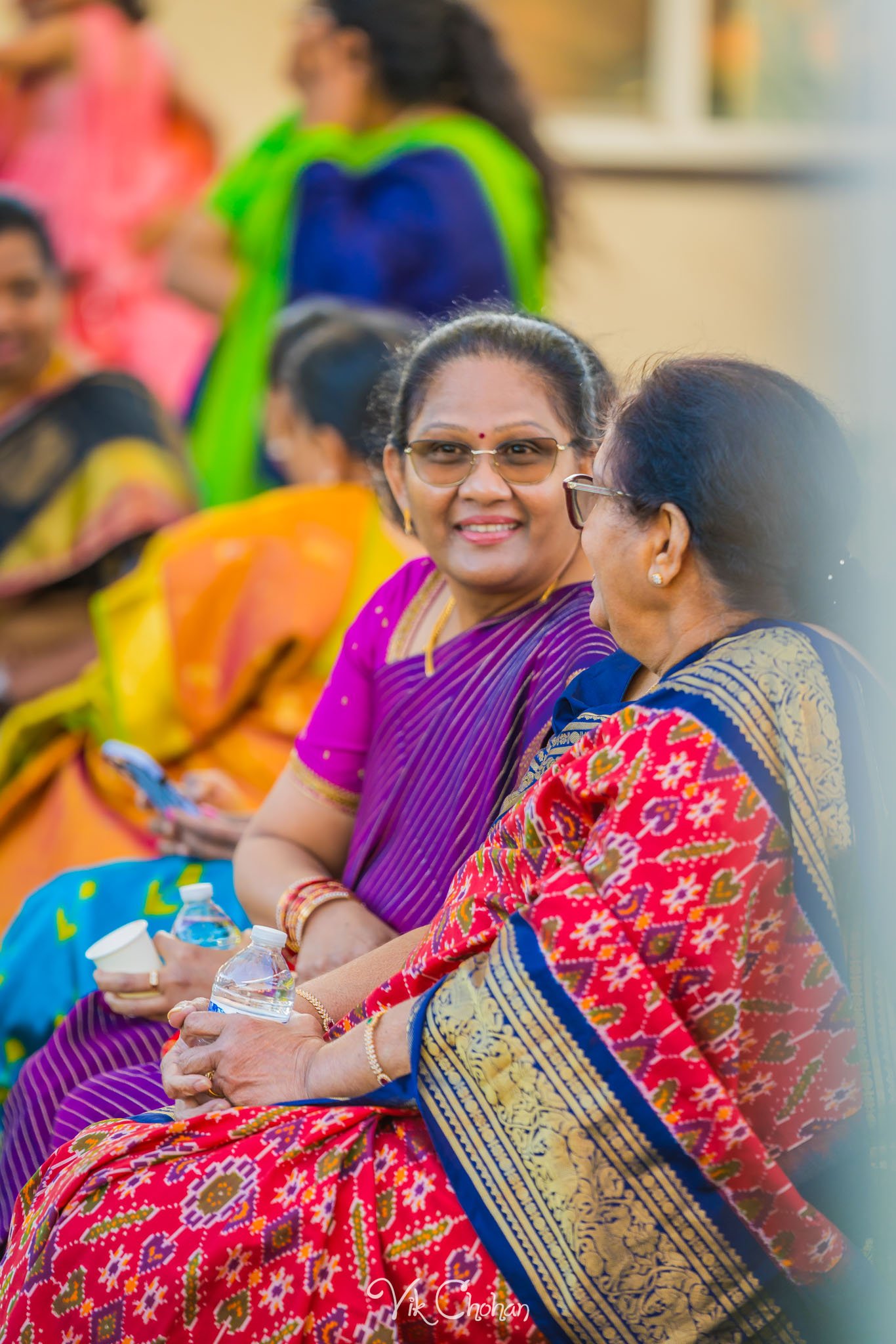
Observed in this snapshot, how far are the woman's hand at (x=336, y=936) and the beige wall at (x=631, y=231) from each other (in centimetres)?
363

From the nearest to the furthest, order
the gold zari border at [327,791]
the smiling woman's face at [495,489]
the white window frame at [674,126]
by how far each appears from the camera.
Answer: the smiling woman's face at [495,489], the gold zari border at [327,791], the white window frame at [674,126]

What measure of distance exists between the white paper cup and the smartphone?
1.90 feet

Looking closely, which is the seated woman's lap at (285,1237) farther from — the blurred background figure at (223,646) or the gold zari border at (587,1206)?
the blurred background figure at (223,646)

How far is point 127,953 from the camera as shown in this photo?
7.18ft

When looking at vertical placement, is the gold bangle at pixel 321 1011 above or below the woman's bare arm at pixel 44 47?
below

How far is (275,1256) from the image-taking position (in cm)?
153

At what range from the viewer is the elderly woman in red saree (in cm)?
145

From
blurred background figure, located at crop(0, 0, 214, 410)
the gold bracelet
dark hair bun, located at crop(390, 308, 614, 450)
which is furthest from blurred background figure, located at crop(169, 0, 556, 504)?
the gold bracelet

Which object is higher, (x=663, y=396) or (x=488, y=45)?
(x=488, y=45)

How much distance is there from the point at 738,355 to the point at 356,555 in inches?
69.4

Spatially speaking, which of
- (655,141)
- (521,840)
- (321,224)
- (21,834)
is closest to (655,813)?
(521,840)

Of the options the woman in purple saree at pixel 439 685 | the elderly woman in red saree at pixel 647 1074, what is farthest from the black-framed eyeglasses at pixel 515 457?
the elderly woman in red saree at pixel 647 1074

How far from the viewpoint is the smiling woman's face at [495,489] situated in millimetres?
2105

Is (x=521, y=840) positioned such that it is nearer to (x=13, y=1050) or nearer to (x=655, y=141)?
(x=13, y=1050)
